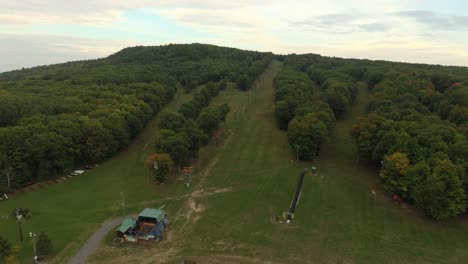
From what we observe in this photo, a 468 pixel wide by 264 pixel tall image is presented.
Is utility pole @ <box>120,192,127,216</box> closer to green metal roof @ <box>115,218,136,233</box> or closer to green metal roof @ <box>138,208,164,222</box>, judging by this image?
green metal roof @ <box>115,218,136,233</box>

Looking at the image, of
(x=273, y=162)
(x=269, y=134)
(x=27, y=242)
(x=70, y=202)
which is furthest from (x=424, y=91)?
(x=27, y=242)

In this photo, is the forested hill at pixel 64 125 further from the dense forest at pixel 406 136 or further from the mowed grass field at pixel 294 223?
the dense forest at pixel 406 136

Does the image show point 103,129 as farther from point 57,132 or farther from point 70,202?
point 70,202

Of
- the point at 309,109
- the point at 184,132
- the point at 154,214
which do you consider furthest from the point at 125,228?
the point at 309,109

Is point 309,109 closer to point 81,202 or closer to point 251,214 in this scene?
point 251,214

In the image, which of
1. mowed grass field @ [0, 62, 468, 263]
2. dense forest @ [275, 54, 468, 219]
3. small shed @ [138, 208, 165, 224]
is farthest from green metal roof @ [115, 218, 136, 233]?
dense forest @ [275, 54, 468, 219]

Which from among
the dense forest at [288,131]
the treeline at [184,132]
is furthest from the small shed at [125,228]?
the dense forest at [288,131]
